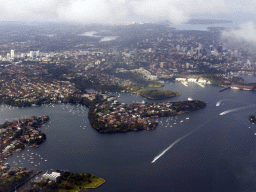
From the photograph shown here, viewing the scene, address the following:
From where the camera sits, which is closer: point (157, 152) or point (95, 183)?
point (95, 183)

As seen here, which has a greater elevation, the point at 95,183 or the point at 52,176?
the point at 52,176

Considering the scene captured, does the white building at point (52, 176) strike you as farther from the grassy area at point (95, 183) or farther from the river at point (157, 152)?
the grassy area at point (95, 183)

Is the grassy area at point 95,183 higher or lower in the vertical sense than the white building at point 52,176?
lower

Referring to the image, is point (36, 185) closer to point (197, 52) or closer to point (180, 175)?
point (180, 175)

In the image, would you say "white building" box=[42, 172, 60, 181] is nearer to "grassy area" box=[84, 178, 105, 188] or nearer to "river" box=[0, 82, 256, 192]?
"river" box=[0, 82, 256, 192]

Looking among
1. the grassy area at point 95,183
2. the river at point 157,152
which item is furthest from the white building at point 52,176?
the grassy area at point 95,183

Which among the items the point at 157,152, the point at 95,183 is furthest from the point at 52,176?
the point at 157,152

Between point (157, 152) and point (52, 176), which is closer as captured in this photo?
point (52, 176)

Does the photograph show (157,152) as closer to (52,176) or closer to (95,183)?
(95,183)
